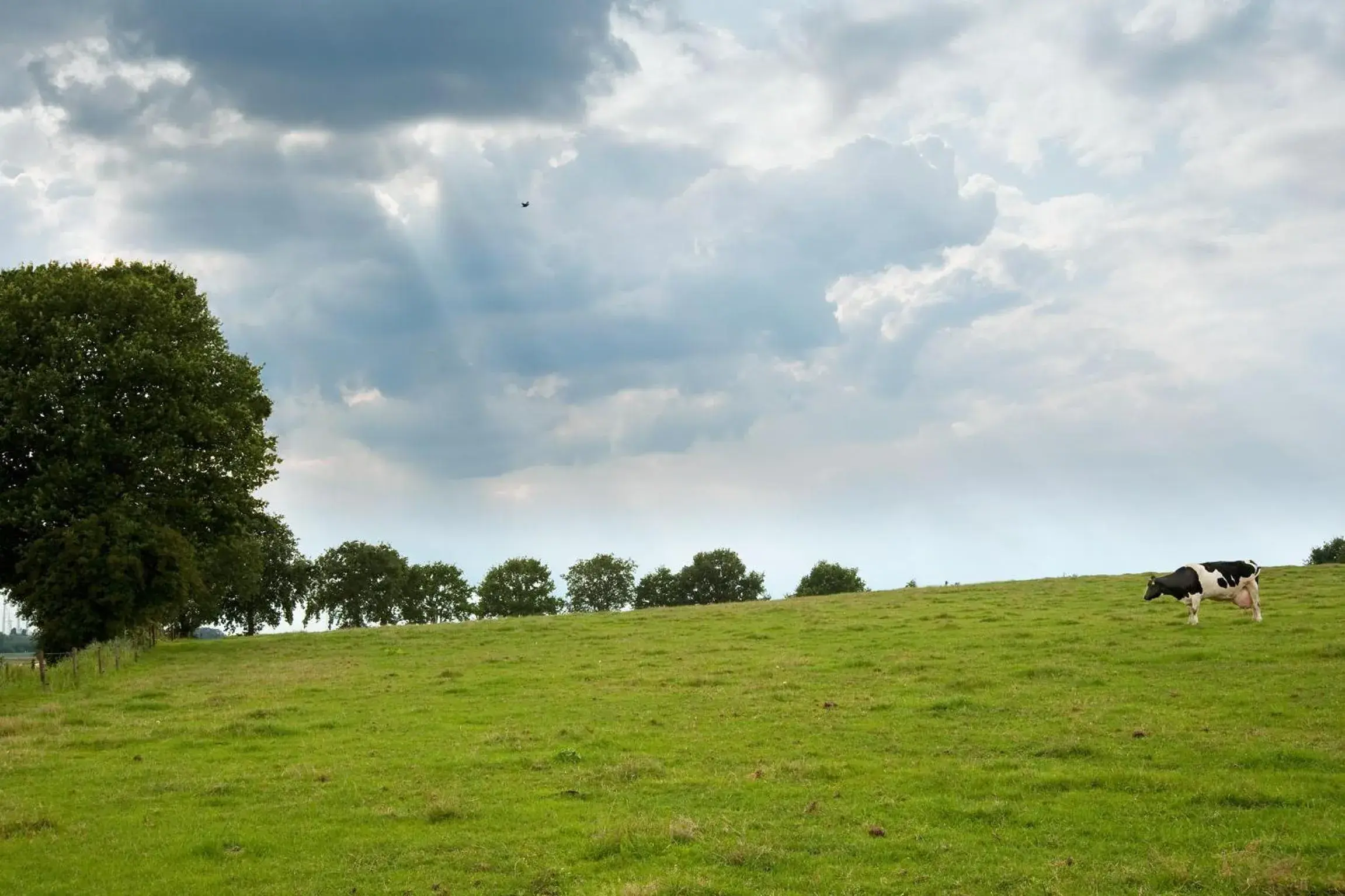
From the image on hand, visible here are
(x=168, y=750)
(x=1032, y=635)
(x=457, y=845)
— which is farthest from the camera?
(x=1032, y=635)

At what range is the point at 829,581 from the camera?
119m

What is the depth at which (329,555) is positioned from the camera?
10738 centimetres

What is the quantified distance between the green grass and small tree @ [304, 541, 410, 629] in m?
70.7

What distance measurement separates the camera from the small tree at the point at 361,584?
106188 millimetres

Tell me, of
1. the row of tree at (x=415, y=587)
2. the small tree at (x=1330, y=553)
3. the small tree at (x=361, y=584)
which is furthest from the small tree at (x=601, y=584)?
the small tree at (x=1330, y=553)

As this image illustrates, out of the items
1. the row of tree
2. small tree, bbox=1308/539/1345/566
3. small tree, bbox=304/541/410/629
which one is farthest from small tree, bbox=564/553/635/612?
small tree, bbox=1308/539/1345/566

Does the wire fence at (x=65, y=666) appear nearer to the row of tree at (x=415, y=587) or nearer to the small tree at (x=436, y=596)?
the row of tree at (x=415, y=587)

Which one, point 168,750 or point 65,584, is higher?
point 65,584

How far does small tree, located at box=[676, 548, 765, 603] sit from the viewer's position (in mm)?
125938

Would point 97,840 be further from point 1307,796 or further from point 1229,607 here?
point 1229,607

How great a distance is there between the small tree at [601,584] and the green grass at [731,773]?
9384 centimetres

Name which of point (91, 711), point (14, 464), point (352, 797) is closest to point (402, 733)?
point (352, 797)

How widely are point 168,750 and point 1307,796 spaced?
2291 centimetres

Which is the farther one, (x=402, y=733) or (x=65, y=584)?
(x=65, y=584)
